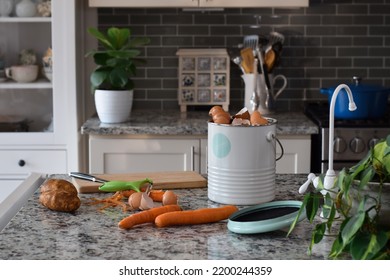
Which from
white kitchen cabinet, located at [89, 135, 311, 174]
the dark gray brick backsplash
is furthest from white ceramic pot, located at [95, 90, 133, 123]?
the dark gray brick backsplash

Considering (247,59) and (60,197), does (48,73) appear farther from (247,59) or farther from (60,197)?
(60,197)

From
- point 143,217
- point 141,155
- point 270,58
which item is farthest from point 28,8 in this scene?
point 143,217

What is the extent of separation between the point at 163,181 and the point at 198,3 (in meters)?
1.88

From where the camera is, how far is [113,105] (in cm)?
404

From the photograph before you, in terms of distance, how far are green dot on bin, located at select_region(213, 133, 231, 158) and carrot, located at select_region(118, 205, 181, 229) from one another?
24 centimetres

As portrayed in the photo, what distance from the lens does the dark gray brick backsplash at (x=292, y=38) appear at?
15.1 feet

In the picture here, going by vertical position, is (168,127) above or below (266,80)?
below

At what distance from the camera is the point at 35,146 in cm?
430

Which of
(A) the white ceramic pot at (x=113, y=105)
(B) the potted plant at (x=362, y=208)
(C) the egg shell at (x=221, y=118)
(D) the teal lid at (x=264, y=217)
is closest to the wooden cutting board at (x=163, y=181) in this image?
(C) the egg shell at (x=221, y=118)

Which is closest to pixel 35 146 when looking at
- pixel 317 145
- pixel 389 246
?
pixel 317 145

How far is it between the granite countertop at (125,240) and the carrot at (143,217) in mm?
18

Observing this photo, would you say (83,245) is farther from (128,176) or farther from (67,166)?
(67,166)

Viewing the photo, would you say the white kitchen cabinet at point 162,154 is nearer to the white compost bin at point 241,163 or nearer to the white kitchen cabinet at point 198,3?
the white kitchen cabinet at point 198,3

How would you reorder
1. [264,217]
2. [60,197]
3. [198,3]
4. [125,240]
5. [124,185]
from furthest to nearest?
[198,3] → [124,185] → [60,197] → [264,217] → [125,240]
